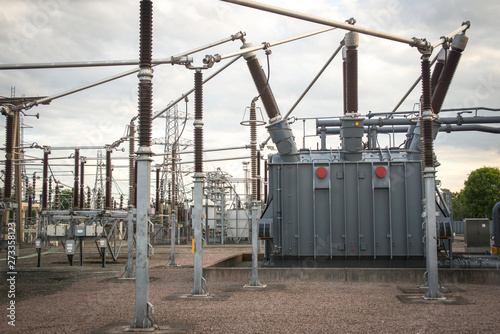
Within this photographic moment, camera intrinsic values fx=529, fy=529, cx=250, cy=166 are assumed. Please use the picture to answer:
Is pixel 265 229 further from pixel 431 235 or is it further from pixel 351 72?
pixel 431 235

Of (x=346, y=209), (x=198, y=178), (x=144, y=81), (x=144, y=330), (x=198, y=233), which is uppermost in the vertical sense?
(x=144, y=81)

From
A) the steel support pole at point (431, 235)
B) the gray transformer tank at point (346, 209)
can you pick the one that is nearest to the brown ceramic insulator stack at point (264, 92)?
the gray transformer tank at point (346, 209)

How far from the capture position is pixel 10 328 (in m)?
10.3

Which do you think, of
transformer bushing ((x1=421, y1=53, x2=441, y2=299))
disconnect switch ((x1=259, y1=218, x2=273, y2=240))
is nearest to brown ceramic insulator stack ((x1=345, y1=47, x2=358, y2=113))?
disconnect switch ((x1=259, y1=218, x2=273, y2=240))

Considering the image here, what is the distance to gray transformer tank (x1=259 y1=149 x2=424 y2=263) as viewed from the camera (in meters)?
19.5

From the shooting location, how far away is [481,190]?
79375 millimetres

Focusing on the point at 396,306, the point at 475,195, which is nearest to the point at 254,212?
the point at 396,306

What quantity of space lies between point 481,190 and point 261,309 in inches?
2966

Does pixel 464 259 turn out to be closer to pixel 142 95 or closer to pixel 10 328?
pixel 142 95

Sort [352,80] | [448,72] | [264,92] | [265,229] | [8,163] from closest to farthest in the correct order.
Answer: [352,80], [265,229], [264,92], [448,72], [8,163]

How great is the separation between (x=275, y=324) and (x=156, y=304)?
390 centimetres

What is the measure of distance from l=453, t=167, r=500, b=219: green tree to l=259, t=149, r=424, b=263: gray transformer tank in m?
64.1

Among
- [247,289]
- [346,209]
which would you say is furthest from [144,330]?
[346,209]

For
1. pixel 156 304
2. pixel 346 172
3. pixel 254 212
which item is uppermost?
pixel 346 172
